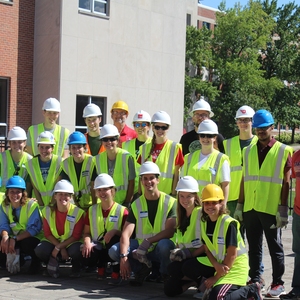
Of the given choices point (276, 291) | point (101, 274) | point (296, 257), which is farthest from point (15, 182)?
point (296, 257)

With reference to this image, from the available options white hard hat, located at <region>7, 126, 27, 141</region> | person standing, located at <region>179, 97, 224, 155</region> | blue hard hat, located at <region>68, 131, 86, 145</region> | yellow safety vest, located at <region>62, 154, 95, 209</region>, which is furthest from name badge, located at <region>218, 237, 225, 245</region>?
white hard hat, located at <region>7, 126, 27, 141</region>

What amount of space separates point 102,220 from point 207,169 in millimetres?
1556

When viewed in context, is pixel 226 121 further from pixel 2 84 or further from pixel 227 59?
pixel 2 84

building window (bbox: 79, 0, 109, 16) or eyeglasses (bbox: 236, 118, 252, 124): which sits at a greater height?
building window (bbox: 79, 0, 109, 16)

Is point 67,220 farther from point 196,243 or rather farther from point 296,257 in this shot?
point 296,257

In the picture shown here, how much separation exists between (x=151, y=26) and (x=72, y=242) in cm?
1896

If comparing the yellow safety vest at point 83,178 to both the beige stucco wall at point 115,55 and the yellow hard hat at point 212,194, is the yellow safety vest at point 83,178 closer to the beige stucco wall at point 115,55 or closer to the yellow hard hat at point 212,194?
the yellow hard hat at point 212,194

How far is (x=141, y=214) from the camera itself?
791 centimetres

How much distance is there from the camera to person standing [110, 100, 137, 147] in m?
9.34

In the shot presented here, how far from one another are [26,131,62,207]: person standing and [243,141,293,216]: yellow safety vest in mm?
2768

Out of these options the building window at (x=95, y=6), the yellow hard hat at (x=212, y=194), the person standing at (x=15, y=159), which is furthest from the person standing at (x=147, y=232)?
the building window at (x=95, y=6)

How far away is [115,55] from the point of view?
25125 millimetres

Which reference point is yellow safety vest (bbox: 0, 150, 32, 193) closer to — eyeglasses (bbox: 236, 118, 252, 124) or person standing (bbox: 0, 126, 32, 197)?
person standing (bbox: 0, 126, 32, 197)

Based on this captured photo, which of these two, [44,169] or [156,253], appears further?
[44,169]
